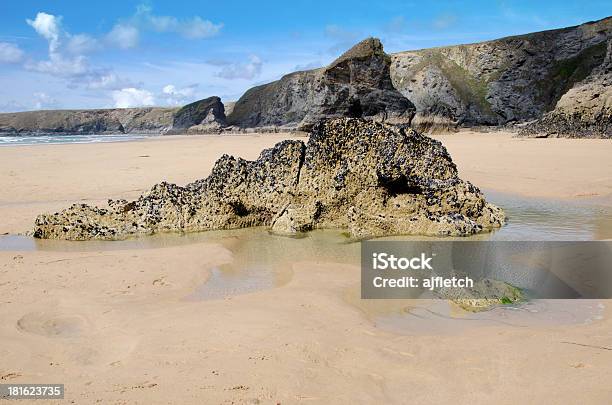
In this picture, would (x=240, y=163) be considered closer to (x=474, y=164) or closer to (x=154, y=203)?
(x=154, y=203)

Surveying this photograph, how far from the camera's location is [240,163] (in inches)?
342

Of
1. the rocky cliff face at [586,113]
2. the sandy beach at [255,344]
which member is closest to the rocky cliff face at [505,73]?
the rocky cliff face at [586,113]

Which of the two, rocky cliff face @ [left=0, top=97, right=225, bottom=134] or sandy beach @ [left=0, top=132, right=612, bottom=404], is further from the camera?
rocky cliff face @ [left=0, top=97, right=225, bottom=134]

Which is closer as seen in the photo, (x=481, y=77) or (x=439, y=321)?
(x=439, y=321)

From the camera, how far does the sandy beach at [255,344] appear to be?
2914mm

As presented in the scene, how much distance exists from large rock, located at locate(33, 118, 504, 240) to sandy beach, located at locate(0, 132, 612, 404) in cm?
167

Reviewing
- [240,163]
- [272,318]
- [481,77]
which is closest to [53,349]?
[272,318]

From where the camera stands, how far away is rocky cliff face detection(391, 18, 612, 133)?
223 ft

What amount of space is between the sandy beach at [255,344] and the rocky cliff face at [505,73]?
64.5m

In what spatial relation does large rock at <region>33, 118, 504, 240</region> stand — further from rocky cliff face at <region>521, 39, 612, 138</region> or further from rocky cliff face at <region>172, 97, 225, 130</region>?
rocky cliff face at <region>172, 97, 225, 130</region>

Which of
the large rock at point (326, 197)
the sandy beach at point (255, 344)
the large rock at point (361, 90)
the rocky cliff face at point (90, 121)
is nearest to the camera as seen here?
the sandy beach at point (255, 344)

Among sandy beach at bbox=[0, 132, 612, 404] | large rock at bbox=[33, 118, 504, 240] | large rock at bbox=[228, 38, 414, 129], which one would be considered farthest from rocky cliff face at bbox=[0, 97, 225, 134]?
sandy beach at bbox=[0, 132, 612, 404]

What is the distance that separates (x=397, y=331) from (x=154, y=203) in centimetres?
555

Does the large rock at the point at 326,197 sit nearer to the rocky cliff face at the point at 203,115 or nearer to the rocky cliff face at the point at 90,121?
the rocky cliff face at the point at 203,115
